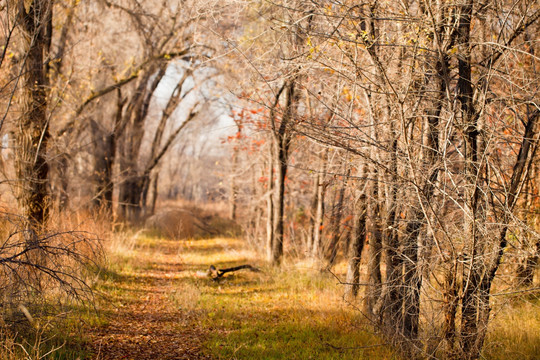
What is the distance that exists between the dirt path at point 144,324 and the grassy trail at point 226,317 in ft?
0.04

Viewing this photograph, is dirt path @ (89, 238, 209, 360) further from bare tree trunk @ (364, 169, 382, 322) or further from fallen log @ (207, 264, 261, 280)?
bare tree trunk @ (364, 169, 382, 322)

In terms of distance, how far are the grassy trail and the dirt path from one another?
0.01m

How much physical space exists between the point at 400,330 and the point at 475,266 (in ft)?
4.55

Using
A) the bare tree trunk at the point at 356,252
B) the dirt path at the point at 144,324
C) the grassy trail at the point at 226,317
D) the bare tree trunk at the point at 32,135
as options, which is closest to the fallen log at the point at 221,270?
the grassy trail at the point at 226,317

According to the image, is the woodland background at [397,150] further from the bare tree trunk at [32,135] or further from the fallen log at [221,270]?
the fallen log at [221,270]

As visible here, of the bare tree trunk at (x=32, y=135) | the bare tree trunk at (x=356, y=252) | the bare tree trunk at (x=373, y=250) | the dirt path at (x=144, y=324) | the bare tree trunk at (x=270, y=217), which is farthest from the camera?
the bare tree trunk at (x=270, y=217)

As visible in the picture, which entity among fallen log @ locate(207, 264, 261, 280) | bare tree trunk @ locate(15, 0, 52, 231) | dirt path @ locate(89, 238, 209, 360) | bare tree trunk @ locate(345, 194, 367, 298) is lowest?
dirt path @ locate(89, 238, 209, 360)

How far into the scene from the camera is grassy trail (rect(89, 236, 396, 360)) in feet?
16.2

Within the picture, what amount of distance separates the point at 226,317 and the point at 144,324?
118cm

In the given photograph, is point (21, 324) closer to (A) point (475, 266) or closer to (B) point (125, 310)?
(B) point (125, 310)

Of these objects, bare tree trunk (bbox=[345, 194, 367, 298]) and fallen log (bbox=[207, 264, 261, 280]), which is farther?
fallen log (bbox=[207, 264, 261, 280])

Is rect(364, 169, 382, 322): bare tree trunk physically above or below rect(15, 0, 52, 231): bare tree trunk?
below

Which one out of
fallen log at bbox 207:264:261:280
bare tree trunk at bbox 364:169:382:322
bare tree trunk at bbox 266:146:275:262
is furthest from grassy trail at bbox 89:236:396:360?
bare tree trunk at bbox 266:146:275:262

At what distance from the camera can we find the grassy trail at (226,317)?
495 cm
